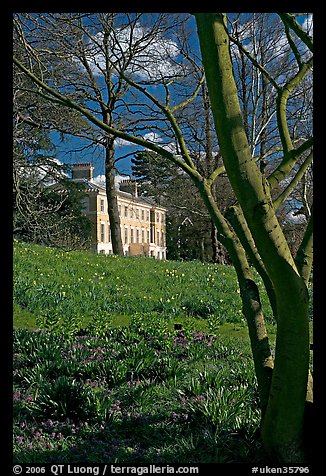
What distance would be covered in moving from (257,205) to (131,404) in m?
2.04

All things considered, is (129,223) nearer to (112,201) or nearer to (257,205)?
(112,201)

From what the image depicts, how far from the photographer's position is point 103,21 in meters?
3.92

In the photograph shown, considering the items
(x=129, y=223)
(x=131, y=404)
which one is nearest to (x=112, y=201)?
(x=131, y=404)

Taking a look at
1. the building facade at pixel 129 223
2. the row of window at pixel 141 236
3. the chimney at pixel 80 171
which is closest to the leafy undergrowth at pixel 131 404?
the chimney at pixel 80 171

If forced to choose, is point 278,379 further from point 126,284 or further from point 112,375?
point 126,284

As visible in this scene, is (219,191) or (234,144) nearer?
(234,144)

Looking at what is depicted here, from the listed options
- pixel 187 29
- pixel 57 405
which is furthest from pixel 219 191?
pixel 57 405

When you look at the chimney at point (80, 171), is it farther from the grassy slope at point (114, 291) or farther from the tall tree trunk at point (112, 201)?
the grassy slope at point (114, 291)

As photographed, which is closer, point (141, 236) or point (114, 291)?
point (114, 291)

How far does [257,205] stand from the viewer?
1944 millimetres

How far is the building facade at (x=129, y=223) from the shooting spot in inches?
1162

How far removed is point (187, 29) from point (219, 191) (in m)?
11.9

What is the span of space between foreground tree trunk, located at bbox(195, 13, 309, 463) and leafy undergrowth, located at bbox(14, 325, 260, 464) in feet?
2.46

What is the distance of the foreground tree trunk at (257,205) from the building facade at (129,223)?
24223 mm
